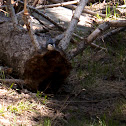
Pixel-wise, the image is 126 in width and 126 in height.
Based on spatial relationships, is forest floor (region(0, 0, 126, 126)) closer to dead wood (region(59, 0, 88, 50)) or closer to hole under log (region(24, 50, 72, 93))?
hole under log (region(24, 50, 72, 93))

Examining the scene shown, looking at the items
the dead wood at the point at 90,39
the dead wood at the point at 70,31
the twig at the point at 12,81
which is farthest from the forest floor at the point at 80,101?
the dead wood at the point at 70,31

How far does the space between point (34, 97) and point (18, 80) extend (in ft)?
1.23

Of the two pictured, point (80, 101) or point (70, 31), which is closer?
point (80, 101)

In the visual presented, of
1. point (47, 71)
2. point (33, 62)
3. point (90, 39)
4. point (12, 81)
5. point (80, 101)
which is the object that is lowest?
point (80, 101)

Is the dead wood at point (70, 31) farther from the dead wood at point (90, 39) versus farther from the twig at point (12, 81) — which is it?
the twig at point (12, 81)

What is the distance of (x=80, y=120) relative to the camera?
9.34ft

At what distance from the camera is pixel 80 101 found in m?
3.36

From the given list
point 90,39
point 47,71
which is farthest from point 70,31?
point 47,71

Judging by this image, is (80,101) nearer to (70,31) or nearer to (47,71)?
(47,71)

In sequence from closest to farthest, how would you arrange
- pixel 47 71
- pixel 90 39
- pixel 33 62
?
pixel 33 62, pixel 47 71, pixel 90 39

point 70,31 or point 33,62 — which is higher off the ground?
point 70,31

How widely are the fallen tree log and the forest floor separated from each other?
17 cm

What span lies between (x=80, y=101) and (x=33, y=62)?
815 mm

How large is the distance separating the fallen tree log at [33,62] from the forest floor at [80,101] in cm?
17
